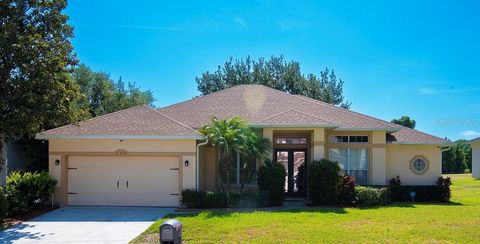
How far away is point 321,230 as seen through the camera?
1148 centimetres

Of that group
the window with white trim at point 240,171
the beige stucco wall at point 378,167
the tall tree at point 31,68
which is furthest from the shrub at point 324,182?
the tall tree at point 31,68

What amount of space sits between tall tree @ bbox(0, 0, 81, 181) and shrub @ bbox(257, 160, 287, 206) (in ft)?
22.8

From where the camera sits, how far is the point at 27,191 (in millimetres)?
14750

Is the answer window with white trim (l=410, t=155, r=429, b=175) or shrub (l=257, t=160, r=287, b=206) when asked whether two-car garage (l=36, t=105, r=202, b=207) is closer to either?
shrub (l=257, t=160, r=287, b=206)

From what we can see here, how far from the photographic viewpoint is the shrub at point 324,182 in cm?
1617

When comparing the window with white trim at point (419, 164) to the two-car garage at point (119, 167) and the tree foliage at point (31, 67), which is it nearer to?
the two-car garage at point (119, 167)

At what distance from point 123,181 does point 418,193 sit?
475 inches

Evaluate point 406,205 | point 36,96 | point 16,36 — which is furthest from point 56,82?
point 406,205

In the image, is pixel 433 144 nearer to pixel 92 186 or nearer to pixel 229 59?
pixel 92 186

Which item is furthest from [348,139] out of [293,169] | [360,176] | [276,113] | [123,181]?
[123,181]

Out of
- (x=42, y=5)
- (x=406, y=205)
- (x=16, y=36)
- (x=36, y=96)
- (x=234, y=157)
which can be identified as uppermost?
(x=42, y=5)

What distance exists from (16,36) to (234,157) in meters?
9.36

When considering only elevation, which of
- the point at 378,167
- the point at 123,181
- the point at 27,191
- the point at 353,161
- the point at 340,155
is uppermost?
the point at 340,155

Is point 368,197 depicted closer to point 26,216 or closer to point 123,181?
point 123,181
